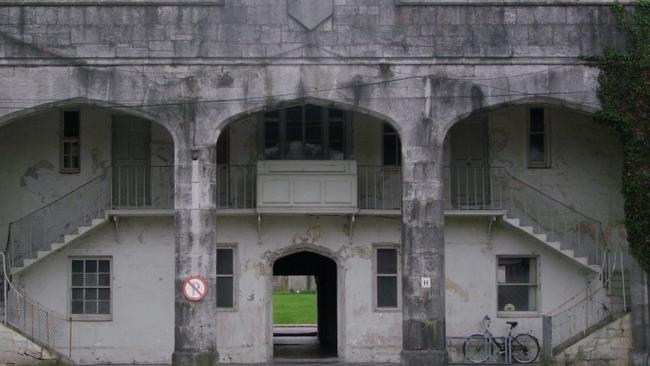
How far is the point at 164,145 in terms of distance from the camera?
3356 centimetres

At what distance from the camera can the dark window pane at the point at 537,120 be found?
33.8 m

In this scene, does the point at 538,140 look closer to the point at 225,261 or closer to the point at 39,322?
the point at 225,261

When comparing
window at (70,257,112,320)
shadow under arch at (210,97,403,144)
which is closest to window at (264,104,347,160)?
shadow under arch at (210,97,403,144)

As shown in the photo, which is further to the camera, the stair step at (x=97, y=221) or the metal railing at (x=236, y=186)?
the metal railing at (x=236, y=186)

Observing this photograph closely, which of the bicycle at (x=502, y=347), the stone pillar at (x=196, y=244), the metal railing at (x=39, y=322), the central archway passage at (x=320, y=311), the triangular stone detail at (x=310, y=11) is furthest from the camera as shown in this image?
the central archway passage at (x=320, y=311)

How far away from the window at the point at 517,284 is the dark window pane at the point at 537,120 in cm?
332

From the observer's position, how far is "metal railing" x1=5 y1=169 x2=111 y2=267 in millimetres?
33125

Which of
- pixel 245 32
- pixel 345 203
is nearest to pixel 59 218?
pixel 345 203

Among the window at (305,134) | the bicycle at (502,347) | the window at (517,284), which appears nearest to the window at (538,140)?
the window at (517,284)

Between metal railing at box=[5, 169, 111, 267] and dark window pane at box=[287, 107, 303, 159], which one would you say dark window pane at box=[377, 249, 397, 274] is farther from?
metal railing at box=[5, 169, 111, 267]

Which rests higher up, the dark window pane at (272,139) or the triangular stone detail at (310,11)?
the triangular stone detail at (310,11)

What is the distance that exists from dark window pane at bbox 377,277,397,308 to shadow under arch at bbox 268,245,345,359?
991 millimetres

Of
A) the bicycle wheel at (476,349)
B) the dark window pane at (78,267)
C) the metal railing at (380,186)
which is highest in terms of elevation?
the metal railing at (380,186)

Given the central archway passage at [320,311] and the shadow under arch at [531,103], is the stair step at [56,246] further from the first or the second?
the shadow under arch at [531,103]
